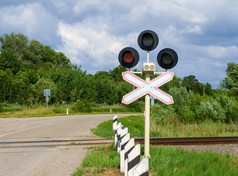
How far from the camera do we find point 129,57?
22.9 feet

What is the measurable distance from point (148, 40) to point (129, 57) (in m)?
0.66

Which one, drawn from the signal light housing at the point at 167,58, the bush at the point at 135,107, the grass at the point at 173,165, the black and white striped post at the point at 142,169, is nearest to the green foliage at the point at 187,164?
the grass at the point at 173,165

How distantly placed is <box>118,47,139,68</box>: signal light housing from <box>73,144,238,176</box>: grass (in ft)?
7.91

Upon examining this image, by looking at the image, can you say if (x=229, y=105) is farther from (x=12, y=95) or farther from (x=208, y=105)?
(x=12, y=95)

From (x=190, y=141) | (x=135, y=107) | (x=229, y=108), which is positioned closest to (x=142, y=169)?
(x=190, y=141)

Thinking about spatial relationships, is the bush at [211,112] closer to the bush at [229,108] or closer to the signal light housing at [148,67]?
the bush at [229,108]

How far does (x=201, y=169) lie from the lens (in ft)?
19.1

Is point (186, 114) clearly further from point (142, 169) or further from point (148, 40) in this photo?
point (142, 169)

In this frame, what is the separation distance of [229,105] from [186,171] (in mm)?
14332

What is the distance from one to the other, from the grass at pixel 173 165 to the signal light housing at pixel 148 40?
9.14 ft

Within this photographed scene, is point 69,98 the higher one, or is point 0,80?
point 0,80

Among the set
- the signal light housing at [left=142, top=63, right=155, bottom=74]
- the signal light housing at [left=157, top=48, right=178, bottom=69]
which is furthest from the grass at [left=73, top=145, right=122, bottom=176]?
the signal light housing at [left=157, top=48, right=178, bottom=69]

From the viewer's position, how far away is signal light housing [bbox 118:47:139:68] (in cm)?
691

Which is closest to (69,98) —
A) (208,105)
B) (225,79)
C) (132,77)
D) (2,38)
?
(208,105)
